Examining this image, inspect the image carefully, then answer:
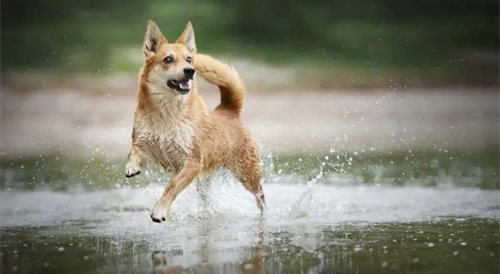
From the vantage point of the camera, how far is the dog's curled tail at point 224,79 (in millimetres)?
4387

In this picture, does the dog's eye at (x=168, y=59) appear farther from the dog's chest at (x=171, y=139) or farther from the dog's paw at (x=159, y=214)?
the dog's paw at (x=159, y=214)

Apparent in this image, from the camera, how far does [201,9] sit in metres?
7.45

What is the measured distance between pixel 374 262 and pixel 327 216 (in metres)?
0.96

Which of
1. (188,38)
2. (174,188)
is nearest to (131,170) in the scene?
(174,188)

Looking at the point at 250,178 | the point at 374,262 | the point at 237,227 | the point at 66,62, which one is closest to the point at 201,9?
the point at 66,62

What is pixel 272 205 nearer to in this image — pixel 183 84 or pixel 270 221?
pixel 270 221

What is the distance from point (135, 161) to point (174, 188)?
19cm

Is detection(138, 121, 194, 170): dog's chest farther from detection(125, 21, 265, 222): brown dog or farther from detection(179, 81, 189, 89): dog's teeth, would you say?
detection(179, 81, 189, 89): dog's teeth

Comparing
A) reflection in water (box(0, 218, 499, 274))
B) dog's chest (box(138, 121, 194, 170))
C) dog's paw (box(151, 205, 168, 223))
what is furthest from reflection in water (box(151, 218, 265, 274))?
dog's chest (box(138, 121, 194, 170))

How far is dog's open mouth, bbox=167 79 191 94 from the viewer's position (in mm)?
4035

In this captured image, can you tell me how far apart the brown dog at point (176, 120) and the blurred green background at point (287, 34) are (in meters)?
2.87

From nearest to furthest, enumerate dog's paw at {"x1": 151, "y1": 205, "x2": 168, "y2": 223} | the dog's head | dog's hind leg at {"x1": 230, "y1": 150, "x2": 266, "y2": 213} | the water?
the water
dog's paw at {"x1": 151, "y1": 205, "x2": 168, "y2": 223}
the dog's head
dog's hind leg at {"x1": 230, "y1": 150, "x2": 266, "y2": 213}

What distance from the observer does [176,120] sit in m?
4.14

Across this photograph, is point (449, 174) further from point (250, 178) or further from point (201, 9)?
point (201, 9)
